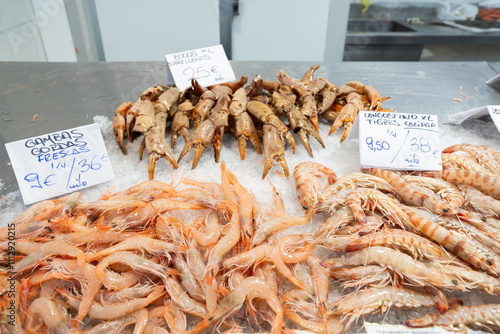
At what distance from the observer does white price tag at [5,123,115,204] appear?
4.69 ft

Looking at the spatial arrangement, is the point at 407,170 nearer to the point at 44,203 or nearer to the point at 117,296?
the point at 117,296

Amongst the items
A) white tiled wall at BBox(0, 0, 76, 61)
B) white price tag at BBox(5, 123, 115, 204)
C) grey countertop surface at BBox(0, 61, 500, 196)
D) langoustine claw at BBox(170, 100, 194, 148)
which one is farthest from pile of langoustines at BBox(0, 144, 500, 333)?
white tiled wall at BBox(0, 0, 76, 61)

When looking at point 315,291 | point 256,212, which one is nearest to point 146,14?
point 256,212

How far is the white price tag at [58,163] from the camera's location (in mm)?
1429

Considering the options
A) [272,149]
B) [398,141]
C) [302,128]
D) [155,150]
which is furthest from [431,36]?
[155,150]

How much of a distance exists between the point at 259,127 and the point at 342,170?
1.75 feet

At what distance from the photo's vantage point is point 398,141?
5.41 ft

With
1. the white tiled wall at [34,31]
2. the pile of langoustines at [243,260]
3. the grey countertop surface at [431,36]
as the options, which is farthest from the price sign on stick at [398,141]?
the white tiled wall at [34,31]

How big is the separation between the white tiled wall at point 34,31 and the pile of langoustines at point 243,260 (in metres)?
2.24

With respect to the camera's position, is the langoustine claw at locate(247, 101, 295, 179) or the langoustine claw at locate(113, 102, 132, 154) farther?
the langoustine claw at locate(113, 102, 132, 154)

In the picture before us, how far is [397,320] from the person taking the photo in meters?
1.12

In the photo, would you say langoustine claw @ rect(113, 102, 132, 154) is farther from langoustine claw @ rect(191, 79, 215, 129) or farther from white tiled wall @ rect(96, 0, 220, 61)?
white tiled wall @ rect(96, 0, 220, 61)

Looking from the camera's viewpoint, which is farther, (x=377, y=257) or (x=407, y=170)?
(x=407, y=170)

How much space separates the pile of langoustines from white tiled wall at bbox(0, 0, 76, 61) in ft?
7.35
